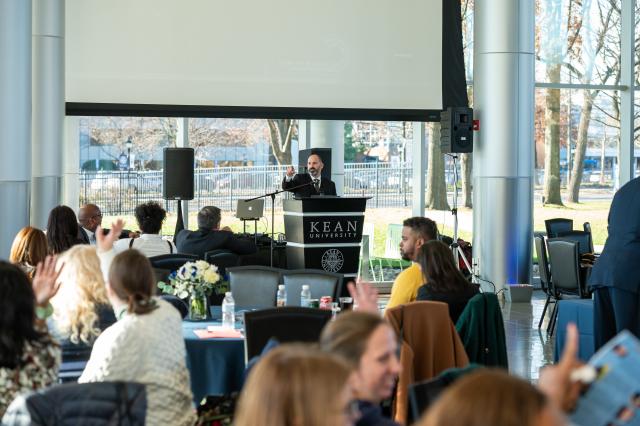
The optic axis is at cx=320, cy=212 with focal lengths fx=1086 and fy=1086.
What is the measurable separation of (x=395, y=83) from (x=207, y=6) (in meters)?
2.51

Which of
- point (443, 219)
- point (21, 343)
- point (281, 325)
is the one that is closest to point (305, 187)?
point (443, 219)

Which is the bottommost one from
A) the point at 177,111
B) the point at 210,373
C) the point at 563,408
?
the point at 210,373

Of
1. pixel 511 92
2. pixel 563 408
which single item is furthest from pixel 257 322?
pixel 511 92

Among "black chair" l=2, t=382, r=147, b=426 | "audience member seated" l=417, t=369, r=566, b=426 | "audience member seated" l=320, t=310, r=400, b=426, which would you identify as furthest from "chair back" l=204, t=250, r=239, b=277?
"audience member seated" l=417, t=369, r=566, b=426

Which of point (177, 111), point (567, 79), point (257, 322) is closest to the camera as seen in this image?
point (257, 322)

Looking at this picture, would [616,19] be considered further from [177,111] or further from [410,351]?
[410,351]

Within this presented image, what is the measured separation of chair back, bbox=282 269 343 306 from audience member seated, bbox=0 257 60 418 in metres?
3.34

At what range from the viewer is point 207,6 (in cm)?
1278

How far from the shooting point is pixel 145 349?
441cm

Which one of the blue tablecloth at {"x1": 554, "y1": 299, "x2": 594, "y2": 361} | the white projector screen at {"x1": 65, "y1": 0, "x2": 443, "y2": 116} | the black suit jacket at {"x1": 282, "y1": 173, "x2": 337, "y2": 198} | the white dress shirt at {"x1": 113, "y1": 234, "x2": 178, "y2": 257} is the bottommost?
the blue tablecloth at {"x1": 554, "y1": 299, "x2": 594, "y2": 361}

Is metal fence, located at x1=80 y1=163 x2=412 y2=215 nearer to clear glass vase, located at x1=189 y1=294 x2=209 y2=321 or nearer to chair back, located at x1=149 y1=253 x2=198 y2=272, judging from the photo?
chair back, located at x1=149 y1=253 x2=198 y2=272

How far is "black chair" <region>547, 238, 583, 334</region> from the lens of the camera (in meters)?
10.2

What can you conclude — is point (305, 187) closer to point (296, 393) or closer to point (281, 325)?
point (281, 325)

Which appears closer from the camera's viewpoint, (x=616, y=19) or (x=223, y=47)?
(x=223, y=47)
